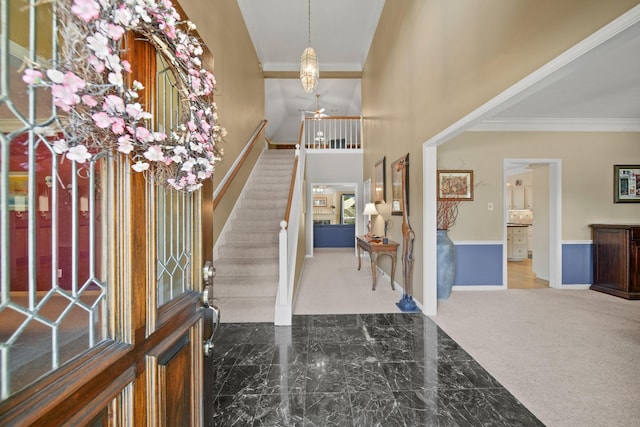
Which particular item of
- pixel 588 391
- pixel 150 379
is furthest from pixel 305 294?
pixel 150 379

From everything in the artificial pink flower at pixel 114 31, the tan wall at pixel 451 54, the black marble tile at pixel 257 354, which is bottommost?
the black marble tile at pixel 257 354

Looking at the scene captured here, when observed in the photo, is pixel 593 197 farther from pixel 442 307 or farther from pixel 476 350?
pixel 476 350

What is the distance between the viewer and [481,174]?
454 cm

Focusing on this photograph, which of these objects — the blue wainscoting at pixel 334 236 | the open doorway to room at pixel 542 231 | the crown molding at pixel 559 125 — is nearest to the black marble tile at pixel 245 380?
the open doorway to room at pixel 542 231

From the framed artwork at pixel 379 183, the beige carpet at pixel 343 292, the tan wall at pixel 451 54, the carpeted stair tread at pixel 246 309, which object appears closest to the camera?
the tan wall at pixel 451 54

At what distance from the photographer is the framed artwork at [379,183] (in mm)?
5273

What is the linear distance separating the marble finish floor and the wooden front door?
52 cm

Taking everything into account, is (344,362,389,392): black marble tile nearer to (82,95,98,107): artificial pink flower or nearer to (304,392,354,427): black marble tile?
(304,392,354,427): black marble tile

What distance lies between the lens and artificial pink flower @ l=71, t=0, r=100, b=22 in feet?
1.92

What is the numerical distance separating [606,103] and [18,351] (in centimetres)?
625

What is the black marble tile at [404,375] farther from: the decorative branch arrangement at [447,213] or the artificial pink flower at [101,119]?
the decorative branch arrangement at [447,213]

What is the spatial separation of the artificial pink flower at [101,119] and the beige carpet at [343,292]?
3121 mm

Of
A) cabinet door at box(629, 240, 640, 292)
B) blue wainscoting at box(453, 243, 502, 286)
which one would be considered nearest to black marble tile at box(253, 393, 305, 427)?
blue wainscoting at box(453, 243, 502, 286)

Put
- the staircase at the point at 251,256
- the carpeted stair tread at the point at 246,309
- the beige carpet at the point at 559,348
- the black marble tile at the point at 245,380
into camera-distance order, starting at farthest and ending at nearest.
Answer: the staircase at the point at 251,256 < the carpeted stair tread at the point at 246,309 < the black marble tile at the point at 245,380 < the beige carpet at the point at 559,348
